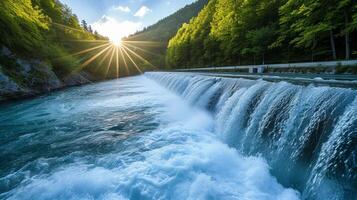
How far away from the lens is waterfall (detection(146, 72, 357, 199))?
305 cm

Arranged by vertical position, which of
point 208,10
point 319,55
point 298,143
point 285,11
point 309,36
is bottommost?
point 298,143

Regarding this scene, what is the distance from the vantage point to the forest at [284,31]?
47.9ft

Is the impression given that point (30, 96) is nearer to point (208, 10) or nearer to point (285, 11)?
point (285, 11)

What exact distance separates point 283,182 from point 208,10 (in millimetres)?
42116

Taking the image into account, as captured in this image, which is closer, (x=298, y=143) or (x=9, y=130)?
(x=298, y=143)

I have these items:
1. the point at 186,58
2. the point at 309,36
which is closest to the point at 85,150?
the point at 309,36

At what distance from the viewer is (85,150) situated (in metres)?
6.04

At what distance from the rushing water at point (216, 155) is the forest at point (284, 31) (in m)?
11.3

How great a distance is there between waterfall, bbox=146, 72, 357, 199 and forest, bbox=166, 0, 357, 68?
10976 mm

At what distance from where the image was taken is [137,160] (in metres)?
5.27

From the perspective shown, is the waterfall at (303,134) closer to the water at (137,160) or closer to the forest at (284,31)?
the water at (137,160)

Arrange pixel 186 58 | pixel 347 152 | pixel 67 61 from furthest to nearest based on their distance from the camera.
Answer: pixel 186 58 → pixel 67 61 → pixel 347 152

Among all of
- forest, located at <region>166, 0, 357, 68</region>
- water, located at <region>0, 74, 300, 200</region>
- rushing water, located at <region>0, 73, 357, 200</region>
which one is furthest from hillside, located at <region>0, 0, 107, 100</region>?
forest, located at <region>166, 0, 357, 68</region>

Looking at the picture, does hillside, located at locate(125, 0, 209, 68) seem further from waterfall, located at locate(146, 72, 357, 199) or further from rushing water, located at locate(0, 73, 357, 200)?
waterfall, located at locate(146, 72, 357, 199)
